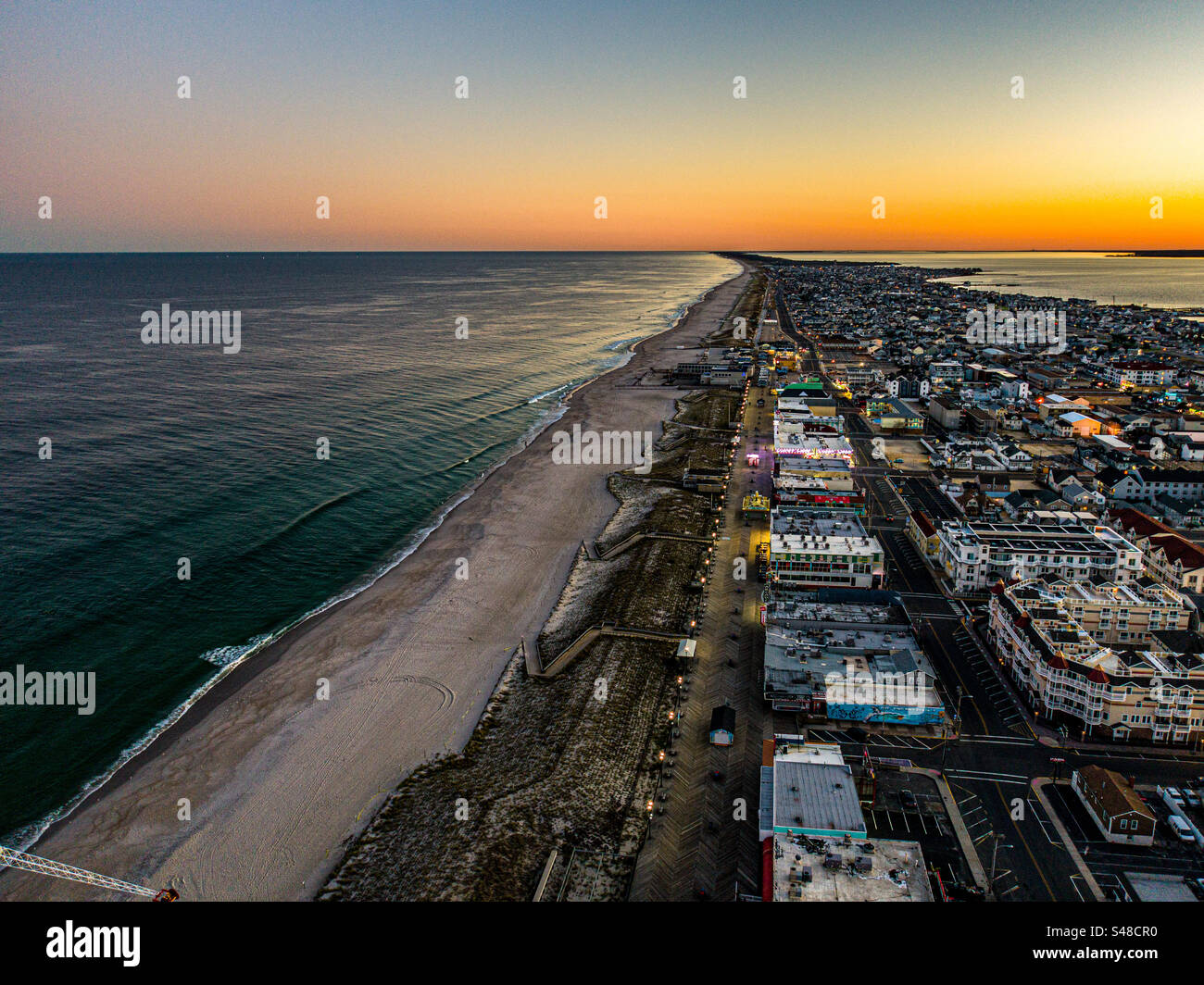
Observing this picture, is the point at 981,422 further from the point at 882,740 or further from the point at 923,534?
the point at 882,740


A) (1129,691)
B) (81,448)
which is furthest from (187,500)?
(1129,691)

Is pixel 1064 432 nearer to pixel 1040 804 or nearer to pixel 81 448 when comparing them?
pixel 1040 804

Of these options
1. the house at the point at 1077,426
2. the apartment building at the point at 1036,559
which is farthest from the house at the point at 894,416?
the apartment building at the point at 1036,559

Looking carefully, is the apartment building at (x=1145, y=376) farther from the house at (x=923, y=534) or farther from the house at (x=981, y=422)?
the house at (x=923, y=534)

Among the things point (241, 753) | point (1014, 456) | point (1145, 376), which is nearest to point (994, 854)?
point (241, 753)

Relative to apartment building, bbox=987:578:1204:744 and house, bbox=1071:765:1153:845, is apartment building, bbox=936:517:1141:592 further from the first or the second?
house, bbox=1071:765:1153:845

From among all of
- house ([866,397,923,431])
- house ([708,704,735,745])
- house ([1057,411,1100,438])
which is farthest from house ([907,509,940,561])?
house ([1057,411,1100,438])

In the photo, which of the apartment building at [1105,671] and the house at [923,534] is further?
the house at [923,534]
